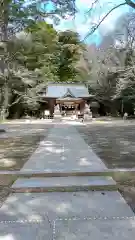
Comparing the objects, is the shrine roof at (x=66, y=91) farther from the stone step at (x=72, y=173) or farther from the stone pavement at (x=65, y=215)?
the stone pavement at (x=65, y=215)

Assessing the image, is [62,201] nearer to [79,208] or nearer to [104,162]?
[79,208]

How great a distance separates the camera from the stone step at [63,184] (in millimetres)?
3506

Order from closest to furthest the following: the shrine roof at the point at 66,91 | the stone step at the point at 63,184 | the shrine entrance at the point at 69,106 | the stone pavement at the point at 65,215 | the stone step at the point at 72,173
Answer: the stone pavement at the point at 65,215 < the stone step at the point at 63,184 < the stone step at the point at 72,173 < the shrine entrance at the point at 69,106 < the shrine roof at the point at 66,91

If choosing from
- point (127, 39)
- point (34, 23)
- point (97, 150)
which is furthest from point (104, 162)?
point (127, 39)

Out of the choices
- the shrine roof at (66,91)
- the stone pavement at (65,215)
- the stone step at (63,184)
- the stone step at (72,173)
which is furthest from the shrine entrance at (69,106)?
the stone pavement at (65,215)

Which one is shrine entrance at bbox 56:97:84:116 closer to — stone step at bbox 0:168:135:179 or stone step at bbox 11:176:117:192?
stone step at bbox 0:168:135:179

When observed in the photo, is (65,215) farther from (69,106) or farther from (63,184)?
(69,106)

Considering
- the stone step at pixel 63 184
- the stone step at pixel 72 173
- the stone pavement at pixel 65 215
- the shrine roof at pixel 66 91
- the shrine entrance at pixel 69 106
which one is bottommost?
the stone pavement at pixel 65 215

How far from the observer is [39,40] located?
12.9 meters

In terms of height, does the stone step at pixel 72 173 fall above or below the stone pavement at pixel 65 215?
above

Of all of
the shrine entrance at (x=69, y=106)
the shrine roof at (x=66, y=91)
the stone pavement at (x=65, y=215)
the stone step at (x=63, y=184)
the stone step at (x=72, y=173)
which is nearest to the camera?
the stone pavement at (x=65, y=215)

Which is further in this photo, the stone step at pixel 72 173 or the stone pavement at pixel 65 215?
the stone step at pixel 72 173

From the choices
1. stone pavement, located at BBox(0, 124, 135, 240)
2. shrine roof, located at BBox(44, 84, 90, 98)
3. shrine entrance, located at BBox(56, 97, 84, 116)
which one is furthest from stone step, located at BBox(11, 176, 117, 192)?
shrine roof, located at BBox(44, 84, 90, 98)

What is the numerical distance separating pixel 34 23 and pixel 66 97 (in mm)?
19809
